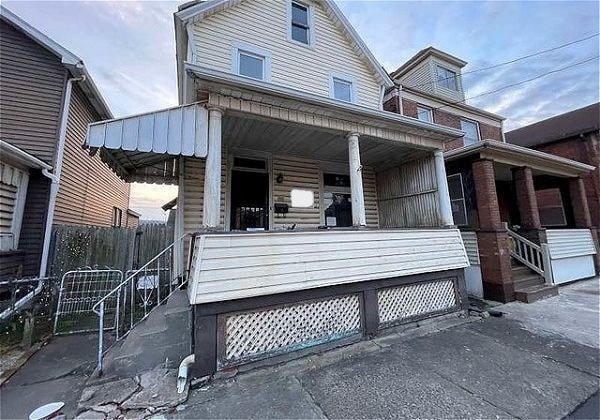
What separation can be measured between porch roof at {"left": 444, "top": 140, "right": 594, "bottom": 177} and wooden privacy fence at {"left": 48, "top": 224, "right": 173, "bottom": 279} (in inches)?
320

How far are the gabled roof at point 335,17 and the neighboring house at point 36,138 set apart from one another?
3278 millimetres

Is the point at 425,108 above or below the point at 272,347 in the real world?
above

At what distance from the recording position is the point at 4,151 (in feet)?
16.2

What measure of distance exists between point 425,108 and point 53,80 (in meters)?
12.3

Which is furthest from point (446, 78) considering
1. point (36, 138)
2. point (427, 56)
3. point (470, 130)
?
point (36, 138)

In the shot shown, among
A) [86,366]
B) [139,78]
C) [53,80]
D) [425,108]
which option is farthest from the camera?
[425,108]

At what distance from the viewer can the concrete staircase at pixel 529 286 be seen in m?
6.21

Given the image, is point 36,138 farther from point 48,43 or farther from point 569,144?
point 569,144

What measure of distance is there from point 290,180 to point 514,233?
6985 millimetres

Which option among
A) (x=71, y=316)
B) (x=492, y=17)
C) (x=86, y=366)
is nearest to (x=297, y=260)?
(x=86, y=366)

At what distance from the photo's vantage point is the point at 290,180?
23.0 ft

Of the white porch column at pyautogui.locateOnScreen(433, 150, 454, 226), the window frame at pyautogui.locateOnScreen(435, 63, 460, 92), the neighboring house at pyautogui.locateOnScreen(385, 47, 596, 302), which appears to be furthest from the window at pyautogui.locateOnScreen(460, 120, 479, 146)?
the white porch column at pyautogui.locateOnScreen(433, 150, 454, 226)

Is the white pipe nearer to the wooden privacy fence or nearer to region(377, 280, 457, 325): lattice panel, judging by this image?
region(377, 280, 457, 325): lattice panel

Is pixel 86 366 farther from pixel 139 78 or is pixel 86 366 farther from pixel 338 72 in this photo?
pixel 139 78
